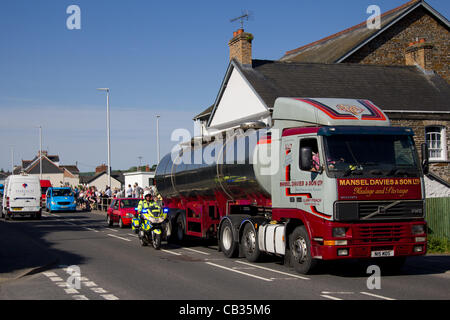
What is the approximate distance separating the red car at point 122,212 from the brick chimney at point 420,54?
1823 cm

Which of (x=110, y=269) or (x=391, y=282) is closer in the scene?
(x=391, y=282)

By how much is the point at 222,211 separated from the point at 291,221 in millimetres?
4010

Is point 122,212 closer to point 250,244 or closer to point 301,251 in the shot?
point 250,244

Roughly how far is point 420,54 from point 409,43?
2.22 m

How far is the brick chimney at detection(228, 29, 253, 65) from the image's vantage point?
1254 inches

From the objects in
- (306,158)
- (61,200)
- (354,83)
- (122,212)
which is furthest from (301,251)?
(61,200)

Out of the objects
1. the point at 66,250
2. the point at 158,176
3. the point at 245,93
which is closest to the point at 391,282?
the point at 66,250

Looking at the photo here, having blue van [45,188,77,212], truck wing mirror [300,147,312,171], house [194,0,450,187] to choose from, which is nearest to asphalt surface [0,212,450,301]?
truck wing mirror [300,147,312,171]

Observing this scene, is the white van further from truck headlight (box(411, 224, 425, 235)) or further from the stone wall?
truck headlight (box(411, 224, 425, 235))

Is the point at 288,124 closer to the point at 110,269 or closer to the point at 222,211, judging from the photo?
the point at 222,211

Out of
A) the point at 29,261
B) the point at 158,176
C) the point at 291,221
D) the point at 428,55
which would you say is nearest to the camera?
the point at 291,221

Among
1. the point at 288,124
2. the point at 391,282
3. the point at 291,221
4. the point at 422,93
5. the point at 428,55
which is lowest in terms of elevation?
the point at 391,282

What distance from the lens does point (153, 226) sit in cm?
1878

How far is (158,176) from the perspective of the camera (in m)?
23.2
